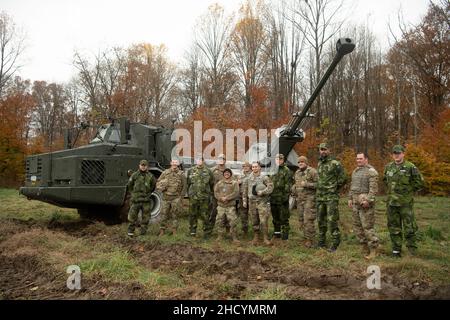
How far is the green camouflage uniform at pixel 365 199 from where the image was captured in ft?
20.7

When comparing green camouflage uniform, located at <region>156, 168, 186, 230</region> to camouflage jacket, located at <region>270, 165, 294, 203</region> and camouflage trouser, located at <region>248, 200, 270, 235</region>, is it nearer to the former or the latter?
camouflage trouser, located at <region>248, 200, 270, 235</region>

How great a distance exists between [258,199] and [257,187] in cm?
23

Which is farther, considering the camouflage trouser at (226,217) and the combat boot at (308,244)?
the camouflage trouser at (226,217)

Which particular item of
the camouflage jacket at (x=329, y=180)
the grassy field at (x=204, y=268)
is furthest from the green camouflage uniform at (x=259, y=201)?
the camouflage jacket at (x=329, y=180)

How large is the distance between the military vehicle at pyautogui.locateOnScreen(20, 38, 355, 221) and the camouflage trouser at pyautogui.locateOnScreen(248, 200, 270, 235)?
2.91 metres

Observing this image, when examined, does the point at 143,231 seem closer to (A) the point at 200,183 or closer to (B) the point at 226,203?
(A) the point at 200,183

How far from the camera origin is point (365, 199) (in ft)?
20.8

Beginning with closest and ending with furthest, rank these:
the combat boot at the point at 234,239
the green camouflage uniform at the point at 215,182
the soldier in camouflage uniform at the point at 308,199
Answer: the soldier in camouflage uniform at the point at 308,199 → the combat boot at the point at 234,239 → the green camouflage uniform at the point at 215,182

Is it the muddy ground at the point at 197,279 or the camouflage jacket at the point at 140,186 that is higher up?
the camouflage jacket at the point at 140,186

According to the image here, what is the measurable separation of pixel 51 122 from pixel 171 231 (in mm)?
36954

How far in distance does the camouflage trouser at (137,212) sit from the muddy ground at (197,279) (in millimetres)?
1097

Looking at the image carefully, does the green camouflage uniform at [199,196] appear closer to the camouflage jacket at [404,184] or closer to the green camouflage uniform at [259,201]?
the green camouflage uniform at [259,201]

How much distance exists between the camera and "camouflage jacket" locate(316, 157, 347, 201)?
6.75 m
